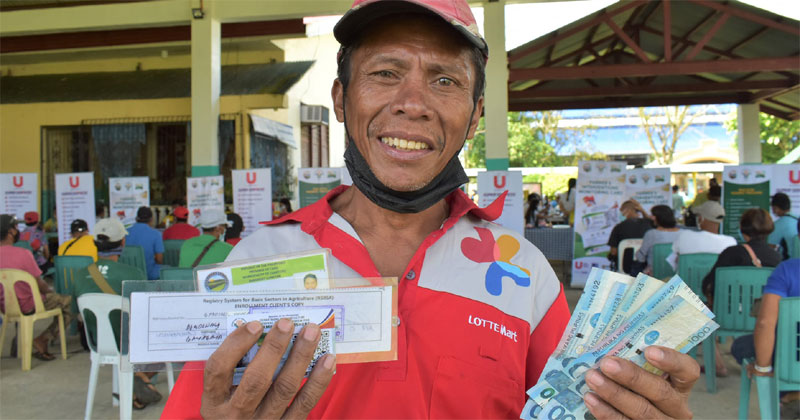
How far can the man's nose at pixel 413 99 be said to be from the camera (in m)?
1.25

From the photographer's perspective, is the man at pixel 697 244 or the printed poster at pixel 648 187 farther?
the printed poster at pixel 648 187

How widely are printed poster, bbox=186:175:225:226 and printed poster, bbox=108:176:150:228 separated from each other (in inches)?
45.4

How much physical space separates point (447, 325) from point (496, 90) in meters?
7.19

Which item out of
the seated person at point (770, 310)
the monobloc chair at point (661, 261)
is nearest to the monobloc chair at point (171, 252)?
the monobloc chair at point (661, 261)

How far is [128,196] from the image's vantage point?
9062 millimetres

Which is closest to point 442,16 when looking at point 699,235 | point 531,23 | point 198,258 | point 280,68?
point 198,258

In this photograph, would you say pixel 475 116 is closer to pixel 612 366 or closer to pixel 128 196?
pixel 612 366

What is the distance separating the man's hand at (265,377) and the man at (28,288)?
17.3 ft

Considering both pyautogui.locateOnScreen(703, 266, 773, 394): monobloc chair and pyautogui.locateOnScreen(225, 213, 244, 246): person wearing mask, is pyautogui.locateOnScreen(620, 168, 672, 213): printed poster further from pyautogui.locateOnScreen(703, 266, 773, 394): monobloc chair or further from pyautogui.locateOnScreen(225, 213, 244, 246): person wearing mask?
pyautogui.locateOnScreen(225, 213, 244, 246): person wearing mask

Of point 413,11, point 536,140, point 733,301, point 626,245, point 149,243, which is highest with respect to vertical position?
point 536,140

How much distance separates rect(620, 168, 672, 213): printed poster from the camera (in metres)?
8.21

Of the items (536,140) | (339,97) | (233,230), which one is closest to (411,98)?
(339,97)

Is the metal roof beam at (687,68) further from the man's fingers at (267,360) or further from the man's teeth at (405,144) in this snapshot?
the man's fingers at (267,360)

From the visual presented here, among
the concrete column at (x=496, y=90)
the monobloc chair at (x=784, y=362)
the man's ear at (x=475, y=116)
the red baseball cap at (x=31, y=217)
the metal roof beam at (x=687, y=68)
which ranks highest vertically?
the metal roof beam at (x=687, y=68)
